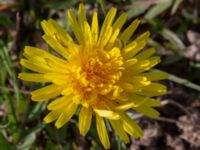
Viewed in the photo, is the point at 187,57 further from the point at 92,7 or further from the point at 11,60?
the point at 11,60

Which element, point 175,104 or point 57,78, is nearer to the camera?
point 57,78

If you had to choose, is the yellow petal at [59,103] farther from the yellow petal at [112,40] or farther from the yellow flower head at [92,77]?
the yellow petal at [112,40]

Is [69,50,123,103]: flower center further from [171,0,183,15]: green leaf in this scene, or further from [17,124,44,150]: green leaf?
A: [171,0,183,15]: green leaf

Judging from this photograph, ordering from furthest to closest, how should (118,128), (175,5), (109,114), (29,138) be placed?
1. (175,5)
2. (29,138)
3. (118,128)
4. (109,114)

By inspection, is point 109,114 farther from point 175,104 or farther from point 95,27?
point 175,104

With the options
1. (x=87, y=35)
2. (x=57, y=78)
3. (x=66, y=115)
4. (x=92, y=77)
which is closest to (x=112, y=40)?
(x=87, y=35)

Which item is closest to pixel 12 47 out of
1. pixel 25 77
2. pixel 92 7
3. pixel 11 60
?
pixel 11 60

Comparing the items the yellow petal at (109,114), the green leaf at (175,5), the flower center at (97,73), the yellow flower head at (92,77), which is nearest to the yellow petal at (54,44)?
the yellow flower head at (92,77)
